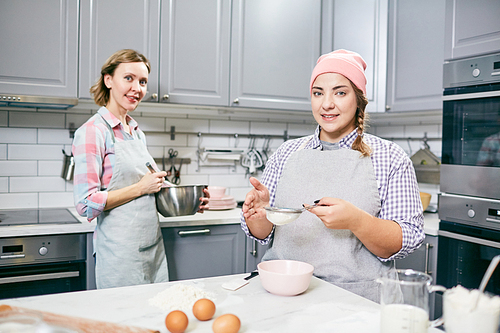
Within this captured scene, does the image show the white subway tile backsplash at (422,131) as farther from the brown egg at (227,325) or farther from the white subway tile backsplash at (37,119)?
the brown egg at (227,325)

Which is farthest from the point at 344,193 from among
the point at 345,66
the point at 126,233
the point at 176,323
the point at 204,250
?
the point at 204,250

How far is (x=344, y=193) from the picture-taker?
144 cm

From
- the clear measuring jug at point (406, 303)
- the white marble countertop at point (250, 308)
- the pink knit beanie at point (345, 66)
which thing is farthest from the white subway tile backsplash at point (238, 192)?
the clear measuring jug at point (406, 303)

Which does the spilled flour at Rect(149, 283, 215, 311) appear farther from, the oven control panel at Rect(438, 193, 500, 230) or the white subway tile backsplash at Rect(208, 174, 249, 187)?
the white subway tile backsplash at Rect(208, 174, 249, 187)

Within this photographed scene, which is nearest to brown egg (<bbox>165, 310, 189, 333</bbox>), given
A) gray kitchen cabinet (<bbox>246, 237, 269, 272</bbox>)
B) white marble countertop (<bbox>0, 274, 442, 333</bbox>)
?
white marble countertop (<bbox>0, 274, 442, 333</bbox>)

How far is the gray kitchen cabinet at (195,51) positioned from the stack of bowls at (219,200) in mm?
575

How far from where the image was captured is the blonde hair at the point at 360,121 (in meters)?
1.48

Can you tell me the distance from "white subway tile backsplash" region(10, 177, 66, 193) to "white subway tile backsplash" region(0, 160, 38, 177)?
0.10 feet

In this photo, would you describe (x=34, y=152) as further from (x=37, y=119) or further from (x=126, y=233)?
(x=126, y=233)

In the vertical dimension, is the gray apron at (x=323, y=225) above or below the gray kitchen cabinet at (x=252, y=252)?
above

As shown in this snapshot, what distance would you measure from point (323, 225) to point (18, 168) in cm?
205

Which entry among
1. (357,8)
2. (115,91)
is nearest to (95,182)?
(115,91)

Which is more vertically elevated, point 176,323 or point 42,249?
point 176,323

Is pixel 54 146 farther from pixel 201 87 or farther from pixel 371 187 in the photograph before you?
pixel 371 187
